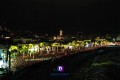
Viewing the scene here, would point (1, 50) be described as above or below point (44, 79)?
above

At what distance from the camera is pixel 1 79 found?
24812mm

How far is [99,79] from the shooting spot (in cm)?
3117

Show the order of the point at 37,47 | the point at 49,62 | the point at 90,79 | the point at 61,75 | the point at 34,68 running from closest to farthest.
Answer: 1. the point at 61,75
2. the point at 90,79
3. the point at 34,68
4. the point at 49,62
5. the point at 37,47

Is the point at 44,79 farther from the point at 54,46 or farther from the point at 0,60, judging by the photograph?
the point at 54,46

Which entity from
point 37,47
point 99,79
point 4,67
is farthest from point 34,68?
point 37,47

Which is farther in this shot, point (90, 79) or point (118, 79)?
point (118, 79)

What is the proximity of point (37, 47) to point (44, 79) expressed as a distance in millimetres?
54317

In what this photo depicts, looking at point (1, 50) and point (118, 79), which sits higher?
point (1, 50)

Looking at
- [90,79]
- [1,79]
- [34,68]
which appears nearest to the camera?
[1,79]

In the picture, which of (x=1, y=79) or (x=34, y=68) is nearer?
(x=1, y=79)

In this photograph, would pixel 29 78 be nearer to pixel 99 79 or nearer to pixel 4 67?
pixel 4 67

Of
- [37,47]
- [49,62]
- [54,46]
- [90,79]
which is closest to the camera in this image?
[90,79]

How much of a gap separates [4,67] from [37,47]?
175 feet

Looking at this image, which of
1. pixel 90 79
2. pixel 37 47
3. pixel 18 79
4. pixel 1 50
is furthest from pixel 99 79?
pixel 37 47
